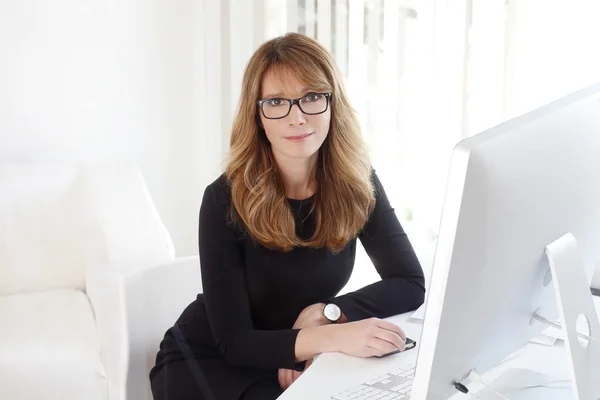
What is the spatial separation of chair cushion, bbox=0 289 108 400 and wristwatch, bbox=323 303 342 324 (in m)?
0.89

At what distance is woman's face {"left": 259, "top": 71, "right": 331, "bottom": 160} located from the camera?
1478mm

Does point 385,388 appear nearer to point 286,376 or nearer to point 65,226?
point 286,376

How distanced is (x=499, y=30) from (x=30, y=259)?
1635mm

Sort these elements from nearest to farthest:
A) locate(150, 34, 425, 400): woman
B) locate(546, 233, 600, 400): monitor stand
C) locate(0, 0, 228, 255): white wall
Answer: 1. locate(546, 233, 600, 400): monitor stand
2. locate(150, 34, 425, 400): woman
3. locate(0, 0, 228, 255): white wall

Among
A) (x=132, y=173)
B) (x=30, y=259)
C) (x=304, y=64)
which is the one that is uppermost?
(x=304, y=64)

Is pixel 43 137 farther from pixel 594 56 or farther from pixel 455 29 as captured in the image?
pixel 594 56

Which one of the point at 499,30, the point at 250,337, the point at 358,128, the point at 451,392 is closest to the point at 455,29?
the point at 499,30

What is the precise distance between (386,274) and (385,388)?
1.86 ft

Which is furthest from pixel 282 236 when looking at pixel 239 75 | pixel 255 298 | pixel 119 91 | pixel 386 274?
pixel 239 75

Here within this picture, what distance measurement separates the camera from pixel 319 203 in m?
1.58

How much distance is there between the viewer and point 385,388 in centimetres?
103

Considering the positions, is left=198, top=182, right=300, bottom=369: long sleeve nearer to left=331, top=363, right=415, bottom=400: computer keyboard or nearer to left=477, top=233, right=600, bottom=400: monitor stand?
left=331, top=363, right=415, bottom=400: computer keyboard

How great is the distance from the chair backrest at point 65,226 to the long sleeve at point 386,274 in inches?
37.9

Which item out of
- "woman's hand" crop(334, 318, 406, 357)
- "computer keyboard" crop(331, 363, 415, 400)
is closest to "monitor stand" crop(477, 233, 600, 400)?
"computer keyboard" crop(331, 363, 415, 400)
